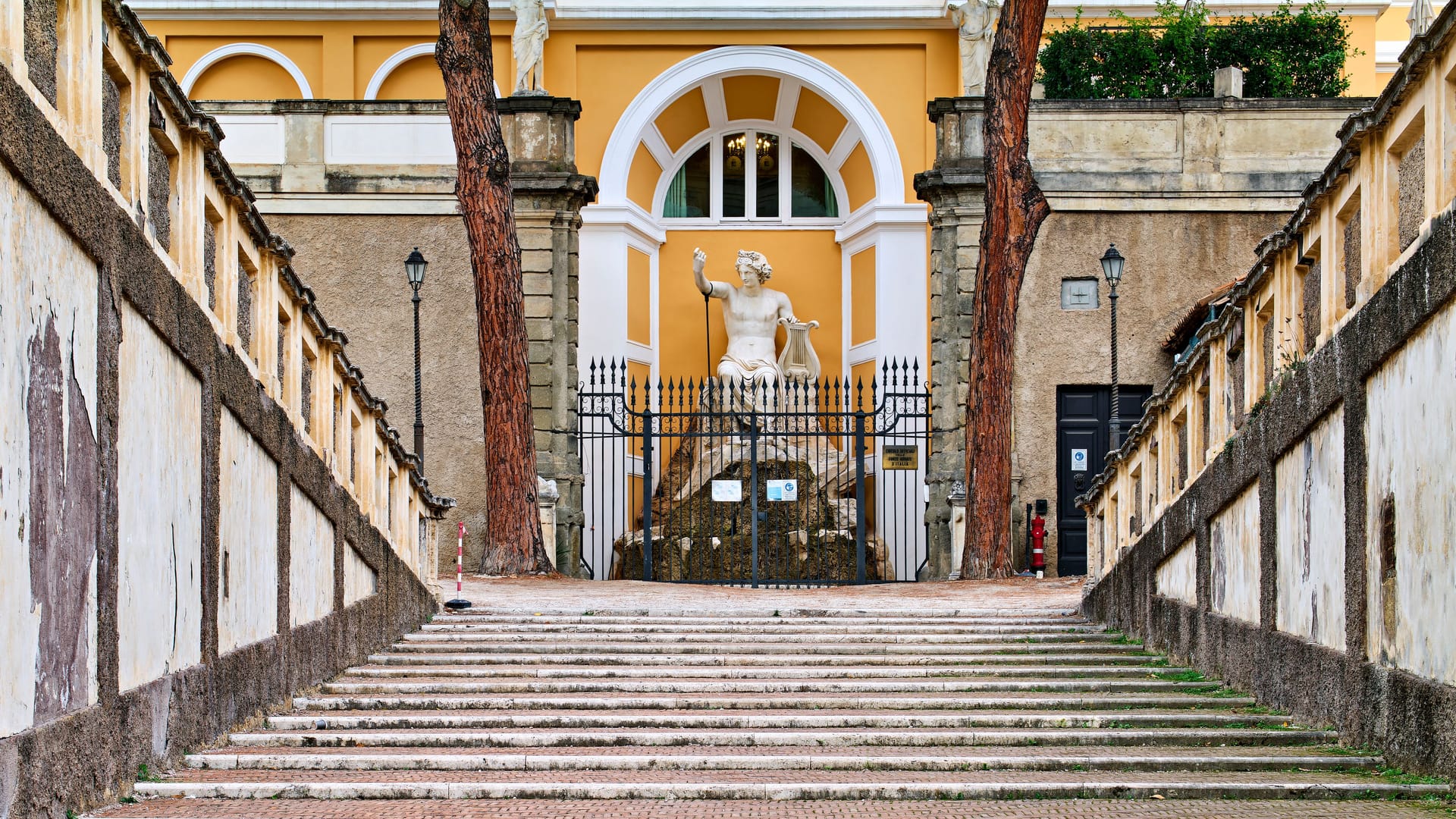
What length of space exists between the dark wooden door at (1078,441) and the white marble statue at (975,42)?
4.34 m

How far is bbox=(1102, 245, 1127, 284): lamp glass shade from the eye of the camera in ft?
67.4

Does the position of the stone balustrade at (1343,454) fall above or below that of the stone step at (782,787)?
above

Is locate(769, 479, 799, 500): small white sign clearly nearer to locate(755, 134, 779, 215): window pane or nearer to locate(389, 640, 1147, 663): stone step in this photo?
locate(755, 134, 779, 215): window pane

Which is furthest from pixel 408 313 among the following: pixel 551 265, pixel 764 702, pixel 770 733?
pixel 770 733

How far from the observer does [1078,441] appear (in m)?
22.2

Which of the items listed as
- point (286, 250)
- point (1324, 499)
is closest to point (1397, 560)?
point (1324, 499)

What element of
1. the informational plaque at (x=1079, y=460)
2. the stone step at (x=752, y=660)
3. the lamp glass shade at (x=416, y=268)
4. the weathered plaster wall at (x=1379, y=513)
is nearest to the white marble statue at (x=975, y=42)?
the informational plaque at (x=1079, y=460)

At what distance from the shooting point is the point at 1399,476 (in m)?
6.96

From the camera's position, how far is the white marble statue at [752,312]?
85.1 ft

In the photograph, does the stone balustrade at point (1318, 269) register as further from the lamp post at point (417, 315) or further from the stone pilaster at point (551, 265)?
the stone pilaster at point (551, 265)

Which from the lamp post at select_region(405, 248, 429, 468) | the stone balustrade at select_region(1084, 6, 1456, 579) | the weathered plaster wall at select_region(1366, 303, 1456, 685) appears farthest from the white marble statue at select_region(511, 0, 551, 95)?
the weathered plaster wall at select_region(1366, 303, 1456, 685)

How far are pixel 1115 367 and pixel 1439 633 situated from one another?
14599mm

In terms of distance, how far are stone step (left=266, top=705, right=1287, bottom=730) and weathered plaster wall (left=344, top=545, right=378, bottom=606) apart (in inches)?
67.6

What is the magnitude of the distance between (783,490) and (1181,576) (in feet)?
34.9
